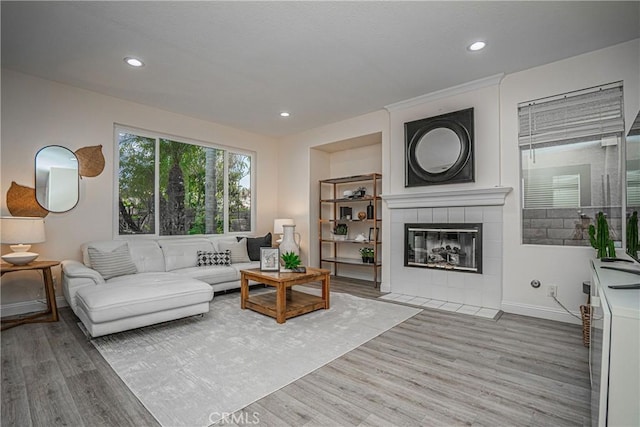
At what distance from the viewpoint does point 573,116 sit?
10.8 feet

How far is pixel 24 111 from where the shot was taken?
3.61 m

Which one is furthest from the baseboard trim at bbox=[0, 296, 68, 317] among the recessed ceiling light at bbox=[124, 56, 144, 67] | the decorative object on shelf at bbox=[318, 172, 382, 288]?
the decorative object on shelf at bbox=[318, 172, 382, 288]

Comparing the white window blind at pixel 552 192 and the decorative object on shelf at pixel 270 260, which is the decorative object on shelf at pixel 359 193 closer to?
the decorative object on shelf at pixel 270 260

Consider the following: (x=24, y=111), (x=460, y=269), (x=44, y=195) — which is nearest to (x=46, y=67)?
(x=24, y=111)

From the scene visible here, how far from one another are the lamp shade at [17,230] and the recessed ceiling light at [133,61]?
1913 mm

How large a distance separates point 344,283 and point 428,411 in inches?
137

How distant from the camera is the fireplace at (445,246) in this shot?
386 centimetres

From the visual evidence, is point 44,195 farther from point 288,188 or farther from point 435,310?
point 435,310

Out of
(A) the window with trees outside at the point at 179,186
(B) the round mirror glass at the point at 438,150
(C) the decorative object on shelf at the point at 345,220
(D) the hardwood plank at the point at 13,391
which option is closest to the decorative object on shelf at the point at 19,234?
(D) the hardwood plank at the point at 13,391

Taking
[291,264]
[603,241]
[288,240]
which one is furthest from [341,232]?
[603,241]

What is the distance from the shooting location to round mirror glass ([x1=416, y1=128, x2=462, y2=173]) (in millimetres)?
4016

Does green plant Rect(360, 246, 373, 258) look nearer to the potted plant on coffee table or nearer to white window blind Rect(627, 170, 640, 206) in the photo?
the potted plant on coffee table

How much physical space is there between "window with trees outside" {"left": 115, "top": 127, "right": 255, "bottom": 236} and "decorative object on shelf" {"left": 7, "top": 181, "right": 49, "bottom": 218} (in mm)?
884

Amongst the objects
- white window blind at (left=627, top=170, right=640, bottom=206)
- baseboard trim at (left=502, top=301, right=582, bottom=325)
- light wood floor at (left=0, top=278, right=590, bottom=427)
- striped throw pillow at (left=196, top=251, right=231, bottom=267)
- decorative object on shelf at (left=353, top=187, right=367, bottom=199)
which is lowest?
light wood floor at (left=0, top=278, right=590, bottom=427)
